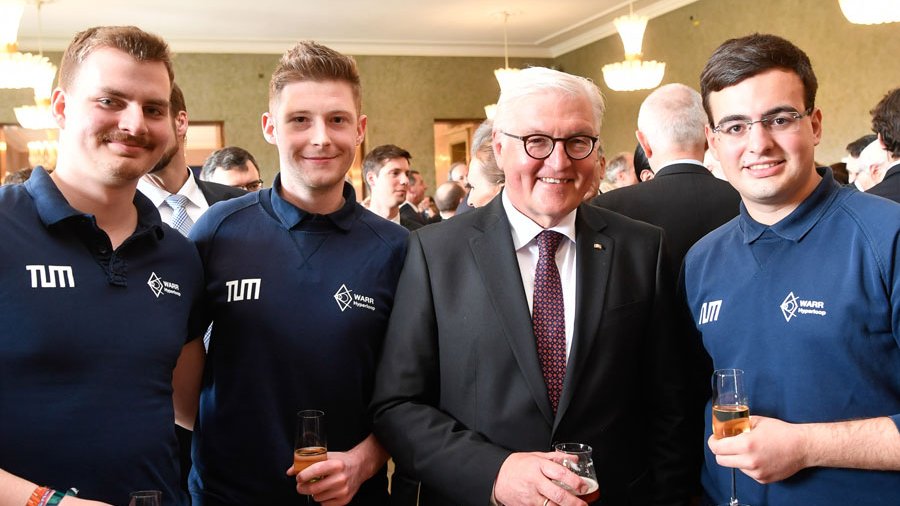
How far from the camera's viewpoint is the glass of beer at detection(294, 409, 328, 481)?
1.85 meters

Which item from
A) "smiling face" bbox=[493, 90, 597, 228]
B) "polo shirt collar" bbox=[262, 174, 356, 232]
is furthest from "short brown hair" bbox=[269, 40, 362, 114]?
"smiling face" bbox=[493, 90, 597, 228]

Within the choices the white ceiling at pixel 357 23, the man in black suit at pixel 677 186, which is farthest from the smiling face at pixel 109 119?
the white ceiling at pixel 357 23

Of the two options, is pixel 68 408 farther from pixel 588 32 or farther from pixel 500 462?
pixel 588 32

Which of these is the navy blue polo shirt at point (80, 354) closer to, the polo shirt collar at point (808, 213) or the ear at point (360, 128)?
the ear at point (360, 128)

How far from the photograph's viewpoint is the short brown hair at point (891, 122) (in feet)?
11.1

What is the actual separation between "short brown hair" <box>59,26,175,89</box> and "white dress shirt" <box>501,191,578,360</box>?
40.4 inches

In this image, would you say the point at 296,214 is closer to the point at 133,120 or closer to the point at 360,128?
the point at 360,128

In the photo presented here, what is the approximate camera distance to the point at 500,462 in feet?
6.05

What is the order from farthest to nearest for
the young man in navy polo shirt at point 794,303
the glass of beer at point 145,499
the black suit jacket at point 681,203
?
the black suit jacket at point 681,203, the young man in navy polo shirt at point 794,303, the glass of beer at point 145,499

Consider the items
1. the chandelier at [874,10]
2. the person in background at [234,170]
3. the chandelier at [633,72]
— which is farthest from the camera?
the chandelier at [633,72]

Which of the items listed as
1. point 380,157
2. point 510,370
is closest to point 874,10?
point 380,157

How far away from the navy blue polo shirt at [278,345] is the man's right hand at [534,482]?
20.0 inches

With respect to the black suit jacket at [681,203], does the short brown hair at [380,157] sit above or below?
above

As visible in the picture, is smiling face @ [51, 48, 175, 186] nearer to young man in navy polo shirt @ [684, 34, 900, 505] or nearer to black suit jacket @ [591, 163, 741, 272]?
young man in navy polo shirt @ [684, 34, 900, 505]
